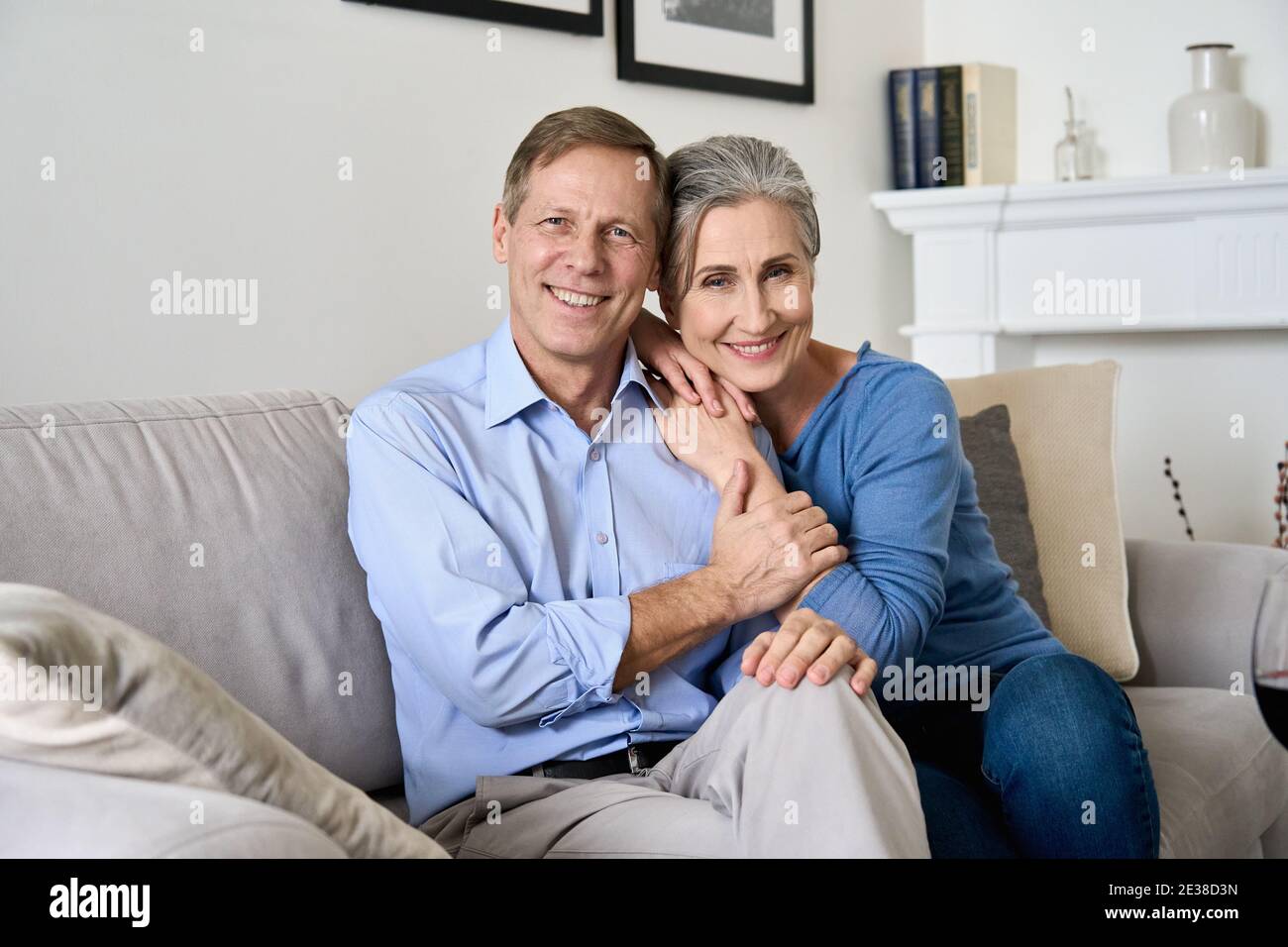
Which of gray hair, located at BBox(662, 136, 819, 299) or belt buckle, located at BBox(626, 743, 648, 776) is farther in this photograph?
gray hair, located at BBox(662, 136, 819, 299)

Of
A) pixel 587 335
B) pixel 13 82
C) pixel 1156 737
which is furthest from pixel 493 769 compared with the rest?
pixel 13 82

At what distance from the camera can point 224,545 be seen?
1.48 metres

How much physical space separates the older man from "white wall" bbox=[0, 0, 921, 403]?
1.77 feet

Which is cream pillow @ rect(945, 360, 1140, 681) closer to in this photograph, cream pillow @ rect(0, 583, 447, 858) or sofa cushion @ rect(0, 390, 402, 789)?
sofa cushion @ rect(0, 390, 402, 789)

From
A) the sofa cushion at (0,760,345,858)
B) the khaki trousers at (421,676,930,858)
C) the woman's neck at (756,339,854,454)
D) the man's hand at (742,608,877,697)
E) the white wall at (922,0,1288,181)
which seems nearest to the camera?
the sofa cushion at (0,760,345,858)

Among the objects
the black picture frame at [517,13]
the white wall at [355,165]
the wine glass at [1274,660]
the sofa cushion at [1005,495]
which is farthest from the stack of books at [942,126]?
the wine glass at [1274,660]

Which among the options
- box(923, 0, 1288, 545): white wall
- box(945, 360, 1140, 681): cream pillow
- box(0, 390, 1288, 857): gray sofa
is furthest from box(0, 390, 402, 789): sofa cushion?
box(923, 0, 1288, 545): white wall

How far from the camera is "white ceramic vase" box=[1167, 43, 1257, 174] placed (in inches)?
127

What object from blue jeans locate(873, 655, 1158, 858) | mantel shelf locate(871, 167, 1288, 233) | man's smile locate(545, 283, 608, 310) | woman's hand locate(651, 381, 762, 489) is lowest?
blue jeans locate(873, 655, 1158, 858)

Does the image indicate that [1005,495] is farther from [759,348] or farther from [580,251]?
[580,251]

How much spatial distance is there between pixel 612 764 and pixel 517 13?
1502 millimetres

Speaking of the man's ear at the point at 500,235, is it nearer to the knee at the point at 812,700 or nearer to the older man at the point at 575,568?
the older man at the point at 575,568
